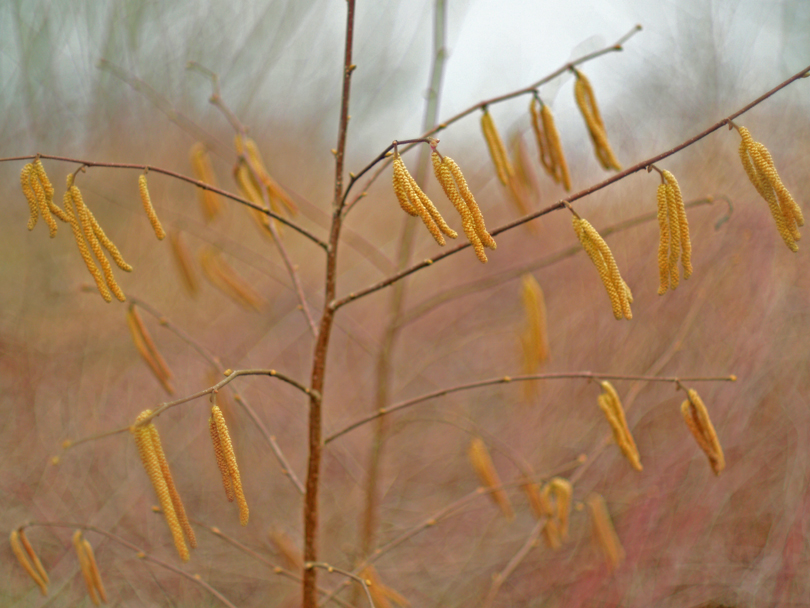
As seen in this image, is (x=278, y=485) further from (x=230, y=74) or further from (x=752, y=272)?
(x=752, y=272)

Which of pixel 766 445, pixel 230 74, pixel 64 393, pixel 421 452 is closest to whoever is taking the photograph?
pixel 766 445

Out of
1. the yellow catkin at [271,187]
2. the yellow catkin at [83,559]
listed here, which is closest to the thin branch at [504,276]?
the yellow catkin at [271,187]

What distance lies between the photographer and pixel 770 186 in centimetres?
60

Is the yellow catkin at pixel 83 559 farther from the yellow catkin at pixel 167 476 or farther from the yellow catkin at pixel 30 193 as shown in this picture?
the yellow catkin at pixel 30 193

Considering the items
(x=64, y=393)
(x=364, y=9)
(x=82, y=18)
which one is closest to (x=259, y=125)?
(x=364, y=9)

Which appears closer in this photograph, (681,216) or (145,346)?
(681,216)

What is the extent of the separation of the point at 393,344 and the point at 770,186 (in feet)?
5.71

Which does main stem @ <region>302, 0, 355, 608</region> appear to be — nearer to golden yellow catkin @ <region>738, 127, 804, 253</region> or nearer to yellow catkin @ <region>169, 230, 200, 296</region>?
golden yellow catkin @ <region>738, 127, 804, 253</region>

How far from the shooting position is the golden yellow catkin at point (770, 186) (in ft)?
1.89

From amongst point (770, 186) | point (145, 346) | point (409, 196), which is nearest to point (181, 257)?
point (145, 346)

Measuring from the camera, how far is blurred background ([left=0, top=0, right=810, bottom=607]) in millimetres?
1741

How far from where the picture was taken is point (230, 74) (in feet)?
7.98

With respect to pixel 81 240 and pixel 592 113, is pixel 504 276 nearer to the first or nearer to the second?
pixel 592 113

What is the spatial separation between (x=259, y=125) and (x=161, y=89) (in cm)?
56
